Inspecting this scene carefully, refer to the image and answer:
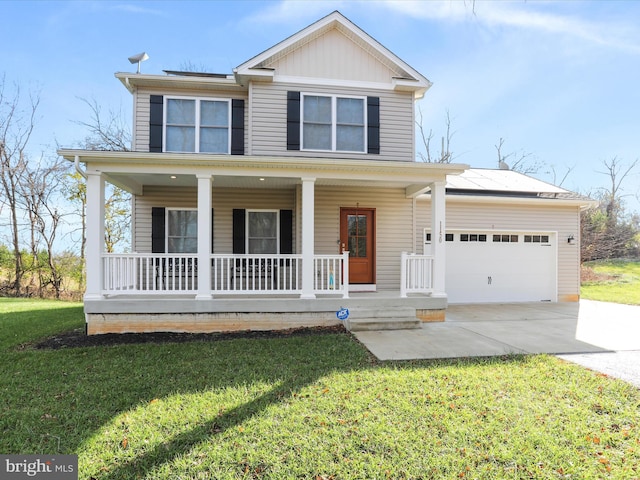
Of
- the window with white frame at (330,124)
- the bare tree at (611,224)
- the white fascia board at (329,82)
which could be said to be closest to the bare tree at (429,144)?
the bare tree at (611,224)

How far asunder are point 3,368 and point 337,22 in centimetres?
913

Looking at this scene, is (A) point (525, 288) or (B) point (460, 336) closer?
(B) point (460, 336)

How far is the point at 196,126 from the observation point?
27.7ft

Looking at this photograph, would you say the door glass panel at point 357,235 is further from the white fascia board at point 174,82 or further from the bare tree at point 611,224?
the bare tree at point 611,224

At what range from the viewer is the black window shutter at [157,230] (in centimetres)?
837

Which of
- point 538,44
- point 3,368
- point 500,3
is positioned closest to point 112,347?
point 3,368

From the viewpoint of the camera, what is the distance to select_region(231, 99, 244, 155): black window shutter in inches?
334

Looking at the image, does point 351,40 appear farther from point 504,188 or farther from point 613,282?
point 613,282

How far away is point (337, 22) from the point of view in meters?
8.48

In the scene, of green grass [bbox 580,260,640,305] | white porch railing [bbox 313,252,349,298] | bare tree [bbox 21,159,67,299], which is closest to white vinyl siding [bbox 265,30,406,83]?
white porch railing [bbox 313,252,349,298]

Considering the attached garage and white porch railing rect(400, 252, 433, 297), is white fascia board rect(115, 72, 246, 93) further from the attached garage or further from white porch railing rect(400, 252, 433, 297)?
the attached garage

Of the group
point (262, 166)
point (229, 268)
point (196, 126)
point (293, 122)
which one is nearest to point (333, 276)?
point (229, 268)

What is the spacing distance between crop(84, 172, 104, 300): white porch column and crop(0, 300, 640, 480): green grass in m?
1.55

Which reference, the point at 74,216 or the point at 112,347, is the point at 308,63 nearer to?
the point at 112,347
